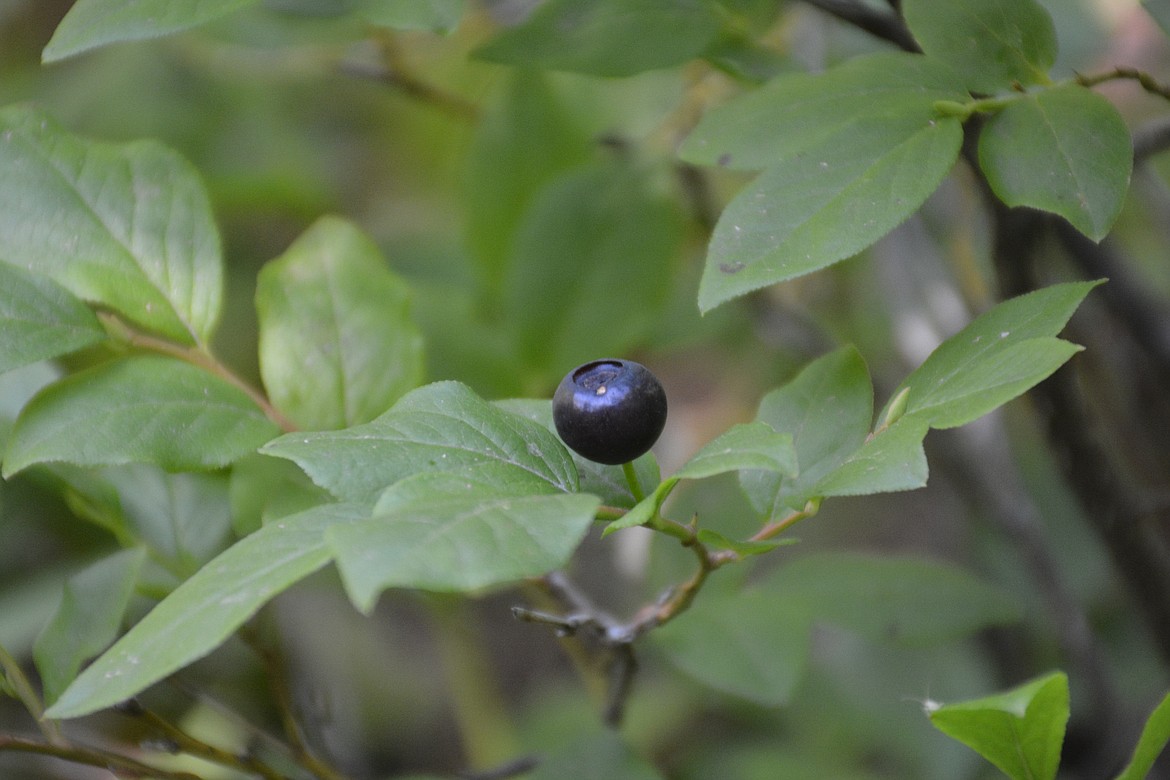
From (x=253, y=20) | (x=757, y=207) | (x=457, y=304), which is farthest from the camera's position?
(x=457, y=304)

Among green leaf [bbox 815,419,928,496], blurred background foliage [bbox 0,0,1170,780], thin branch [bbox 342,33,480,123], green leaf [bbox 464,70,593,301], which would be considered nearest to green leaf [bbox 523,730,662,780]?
blurred background foliage [bbox 0,0,1170,780]

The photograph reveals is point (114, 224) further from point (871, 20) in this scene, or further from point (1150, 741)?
point (1150, 741)

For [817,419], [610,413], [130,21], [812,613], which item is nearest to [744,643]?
[812,613]

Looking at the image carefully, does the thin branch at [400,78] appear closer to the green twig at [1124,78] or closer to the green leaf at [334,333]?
the green leaf at [334,333]

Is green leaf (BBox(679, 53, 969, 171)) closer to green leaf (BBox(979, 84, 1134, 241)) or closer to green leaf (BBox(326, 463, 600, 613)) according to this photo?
green leaf (BBox(979, 84, 1134, 241))

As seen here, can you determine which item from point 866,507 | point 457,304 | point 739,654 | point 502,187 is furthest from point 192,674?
point 866,507

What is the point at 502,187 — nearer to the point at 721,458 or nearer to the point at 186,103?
the point at 721,458

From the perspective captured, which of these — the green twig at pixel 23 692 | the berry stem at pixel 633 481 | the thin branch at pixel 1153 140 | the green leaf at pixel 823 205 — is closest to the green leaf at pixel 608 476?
the berry stem at pixel 633 481
